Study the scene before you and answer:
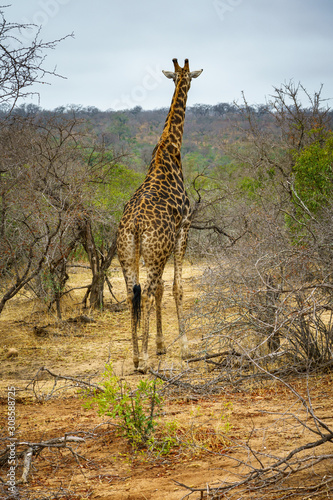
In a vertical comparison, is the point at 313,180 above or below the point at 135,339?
above

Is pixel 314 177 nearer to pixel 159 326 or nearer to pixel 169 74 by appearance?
pixel 169 74

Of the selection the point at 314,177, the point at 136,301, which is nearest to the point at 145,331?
the point at 136,301

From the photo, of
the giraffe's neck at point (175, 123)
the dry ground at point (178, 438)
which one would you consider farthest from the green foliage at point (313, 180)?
the dry ground at point (178, 438)

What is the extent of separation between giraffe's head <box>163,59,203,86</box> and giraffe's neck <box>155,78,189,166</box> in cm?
6

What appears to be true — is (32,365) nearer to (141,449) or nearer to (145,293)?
(145,293)

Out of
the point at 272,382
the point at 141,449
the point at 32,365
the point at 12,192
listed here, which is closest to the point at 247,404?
the point at 272,382

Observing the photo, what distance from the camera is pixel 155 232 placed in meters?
5.97

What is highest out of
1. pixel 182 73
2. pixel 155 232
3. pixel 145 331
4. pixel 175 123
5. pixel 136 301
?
pixel 182 73

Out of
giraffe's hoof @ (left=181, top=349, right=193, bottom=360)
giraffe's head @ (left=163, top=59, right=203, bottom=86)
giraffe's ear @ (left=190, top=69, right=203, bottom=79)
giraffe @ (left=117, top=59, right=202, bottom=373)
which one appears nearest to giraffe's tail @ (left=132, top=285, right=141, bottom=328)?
giraffe @ (left=117, top=59, right=202, bottom=373)

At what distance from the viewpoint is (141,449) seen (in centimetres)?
347

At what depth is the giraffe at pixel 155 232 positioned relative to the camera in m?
5.95

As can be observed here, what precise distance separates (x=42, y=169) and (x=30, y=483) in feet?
20.0

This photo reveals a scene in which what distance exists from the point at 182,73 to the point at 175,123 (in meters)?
0.70

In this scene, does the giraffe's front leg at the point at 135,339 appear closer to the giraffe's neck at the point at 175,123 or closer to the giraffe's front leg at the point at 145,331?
the giraffe's front leg at the point at 145,331
